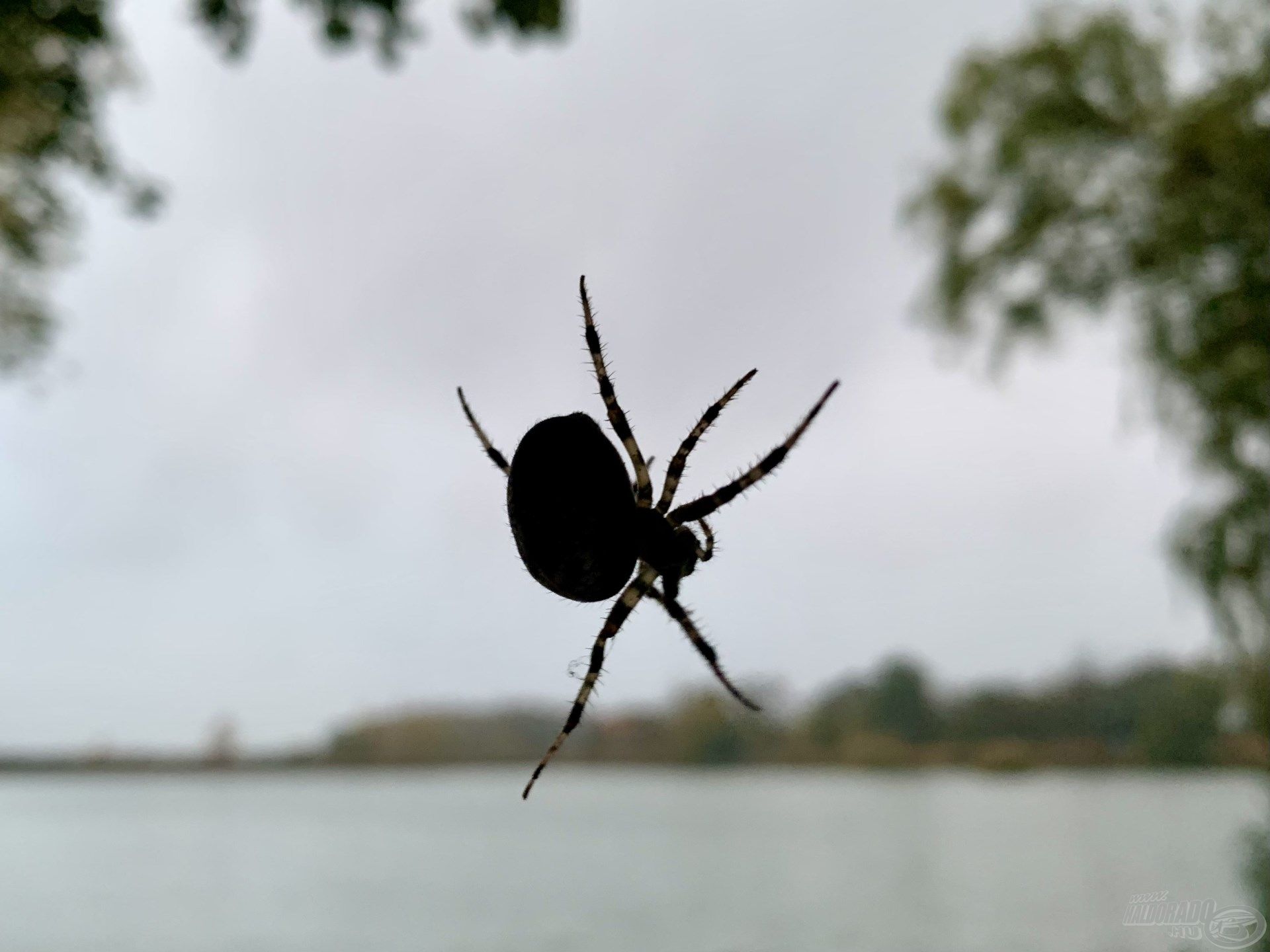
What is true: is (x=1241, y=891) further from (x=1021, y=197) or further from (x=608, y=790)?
(x=1021, y=197)

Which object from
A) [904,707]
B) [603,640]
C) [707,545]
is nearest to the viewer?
[603,640]

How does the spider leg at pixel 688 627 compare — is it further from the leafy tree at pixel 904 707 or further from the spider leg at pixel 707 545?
the leafy tree at pixel 904 707

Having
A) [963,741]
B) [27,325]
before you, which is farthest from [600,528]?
[27,325]

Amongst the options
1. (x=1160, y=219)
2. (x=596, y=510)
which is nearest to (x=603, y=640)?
(x=596, y=510)

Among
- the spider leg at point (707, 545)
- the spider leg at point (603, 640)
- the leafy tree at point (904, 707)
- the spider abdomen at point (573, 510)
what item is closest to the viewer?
the spider abdomen at point (573, 510)

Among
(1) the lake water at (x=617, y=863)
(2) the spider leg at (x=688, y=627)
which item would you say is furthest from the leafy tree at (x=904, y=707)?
(1) the lake water at (x=617, y=863)

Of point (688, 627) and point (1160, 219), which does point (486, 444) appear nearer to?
point (688, 627)

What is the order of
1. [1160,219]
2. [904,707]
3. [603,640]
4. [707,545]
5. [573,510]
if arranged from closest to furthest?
[573,510] < [603,640] < [707,545] < [904,707] < [1160,219]
